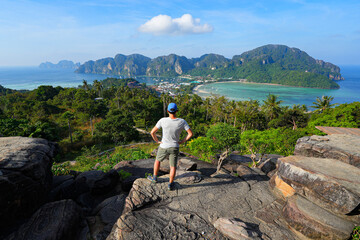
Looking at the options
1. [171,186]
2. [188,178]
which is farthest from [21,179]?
[188,178]

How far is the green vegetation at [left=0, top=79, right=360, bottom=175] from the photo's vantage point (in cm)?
1100

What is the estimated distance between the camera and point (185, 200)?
18.4ft

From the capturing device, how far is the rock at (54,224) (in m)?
4.57

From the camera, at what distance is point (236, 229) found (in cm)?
442

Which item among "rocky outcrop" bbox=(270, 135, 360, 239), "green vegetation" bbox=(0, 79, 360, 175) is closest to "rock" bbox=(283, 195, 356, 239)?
"rocky outcrop" bbox=(270, 135, 360, 239)

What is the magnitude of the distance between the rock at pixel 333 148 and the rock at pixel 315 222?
3201 mm

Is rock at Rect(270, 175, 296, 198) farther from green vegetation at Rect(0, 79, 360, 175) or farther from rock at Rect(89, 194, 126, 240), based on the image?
rock at Rect(89, 194, 126, 240)

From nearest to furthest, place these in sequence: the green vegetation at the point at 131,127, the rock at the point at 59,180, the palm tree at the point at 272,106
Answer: the rock at the point at 59,180 → the green vegetation at the point at 131,127 → the palm tree at the point at 272,106

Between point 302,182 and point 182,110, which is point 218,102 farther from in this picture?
point 302,182

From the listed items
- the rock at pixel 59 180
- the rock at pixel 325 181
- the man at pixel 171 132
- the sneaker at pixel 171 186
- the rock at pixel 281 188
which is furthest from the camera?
the rock at pixel 59 180

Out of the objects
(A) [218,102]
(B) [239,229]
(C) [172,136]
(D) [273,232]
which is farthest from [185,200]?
(A) [218,102]

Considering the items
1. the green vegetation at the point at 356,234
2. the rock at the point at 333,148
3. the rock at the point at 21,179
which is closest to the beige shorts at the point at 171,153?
the rock at the point at 21,179

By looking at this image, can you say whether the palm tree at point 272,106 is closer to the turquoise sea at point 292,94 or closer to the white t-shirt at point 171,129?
the white t-shirt at point 171,129

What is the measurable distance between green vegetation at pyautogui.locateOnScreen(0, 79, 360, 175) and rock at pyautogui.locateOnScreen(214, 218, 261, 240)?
445 centimetres
